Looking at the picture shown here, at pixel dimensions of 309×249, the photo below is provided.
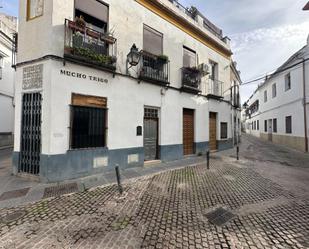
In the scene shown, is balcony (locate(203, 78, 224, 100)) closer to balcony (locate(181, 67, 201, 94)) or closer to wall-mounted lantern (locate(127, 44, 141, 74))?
balcony (locate(181, 67, 201, 94))

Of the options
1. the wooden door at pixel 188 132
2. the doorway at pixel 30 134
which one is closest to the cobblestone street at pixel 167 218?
the doorway at pixel 30 134

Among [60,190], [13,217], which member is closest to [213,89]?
[60,190]

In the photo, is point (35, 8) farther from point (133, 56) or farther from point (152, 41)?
point (152, 41)

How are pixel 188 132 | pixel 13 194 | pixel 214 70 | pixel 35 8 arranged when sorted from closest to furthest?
pixel 13 194 → pixel 35 8 → pixel 188 132 → pixel 214 70

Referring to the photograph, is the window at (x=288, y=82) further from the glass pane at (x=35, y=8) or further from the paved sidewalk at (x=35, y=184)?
the glass pane at (x=35, y=8)

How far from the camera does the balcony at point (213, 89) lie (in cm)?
1251

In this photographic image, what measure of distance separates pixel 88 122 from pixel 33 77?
2341 mm

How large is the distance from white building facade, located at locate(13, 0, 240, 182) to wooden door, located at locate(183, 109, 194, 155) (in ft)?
0.19

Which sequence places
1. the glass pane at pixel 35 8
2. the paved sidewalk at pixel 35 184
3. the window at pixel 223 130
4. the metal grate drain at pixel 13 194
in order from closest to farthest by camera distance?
the paved sidewalk at pixel 35 184 < the metal grate drain at pixel 13 194 < the glass pane at pixel 35 8 < the window at pixel 223 130

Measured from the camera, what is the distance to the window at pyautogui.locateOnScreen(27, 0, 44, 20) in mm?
6486

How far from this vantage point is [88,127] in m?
6.88

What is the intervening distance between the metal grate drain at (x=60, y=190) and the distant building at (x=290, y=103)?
12.8m

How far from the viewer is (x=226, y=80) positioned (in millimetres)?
14602

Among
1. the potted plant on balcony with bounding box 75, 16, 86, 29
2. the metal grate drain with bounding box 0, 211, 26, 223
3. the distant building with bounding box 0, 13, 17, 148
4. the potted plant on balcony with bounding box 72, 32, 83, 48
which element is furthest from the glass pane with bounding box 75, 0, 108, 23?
the distant building with bounding box 0, 13, 17, 148
